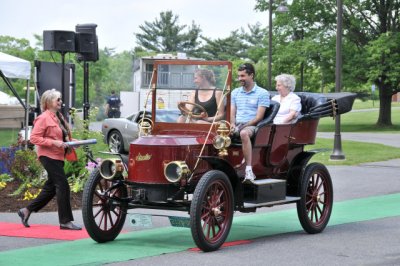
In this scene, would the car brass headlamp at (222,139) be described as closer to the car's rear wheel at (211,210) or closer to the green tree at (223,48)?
the car's rear wheel at (211,210)

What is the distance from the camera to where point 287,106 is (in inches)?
436

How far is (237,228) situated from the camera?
36.2 ft

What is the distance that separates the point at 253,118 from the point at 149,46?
113 metres

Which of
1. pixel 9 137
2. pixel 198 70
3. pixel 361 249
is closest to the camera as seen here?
pixel 361 249

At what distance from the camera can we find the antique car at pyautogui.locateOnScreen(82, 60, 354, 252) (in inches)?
359

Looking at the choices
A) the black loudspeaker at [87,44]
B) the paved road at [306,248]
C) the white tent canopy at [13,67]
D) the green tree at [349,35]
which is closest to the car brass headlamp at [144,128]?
the paved road at [306,248]

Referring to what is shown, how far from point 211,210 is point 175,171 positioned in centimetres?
57

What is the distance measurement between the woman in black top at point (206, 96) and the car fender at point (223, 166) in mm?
660

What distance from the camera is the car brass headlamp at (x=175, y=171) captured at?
8.90m

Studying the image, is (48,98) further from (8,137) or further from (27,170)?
(8,137)

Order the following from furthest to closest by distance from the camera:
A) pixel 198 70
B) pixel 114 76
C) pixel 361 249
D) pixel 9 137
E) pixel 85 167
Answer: pixel 114 76
pixel 9 137
pixel 85 167
pixel 198 70
pixel 361 249

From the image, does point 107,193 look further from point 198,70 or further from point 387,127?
point 387,127

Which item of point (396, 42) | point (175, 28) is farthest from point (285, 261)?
point (175, 28)

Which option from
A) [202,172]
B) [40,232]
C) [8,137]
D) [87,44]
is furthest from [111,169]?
[8,137]
